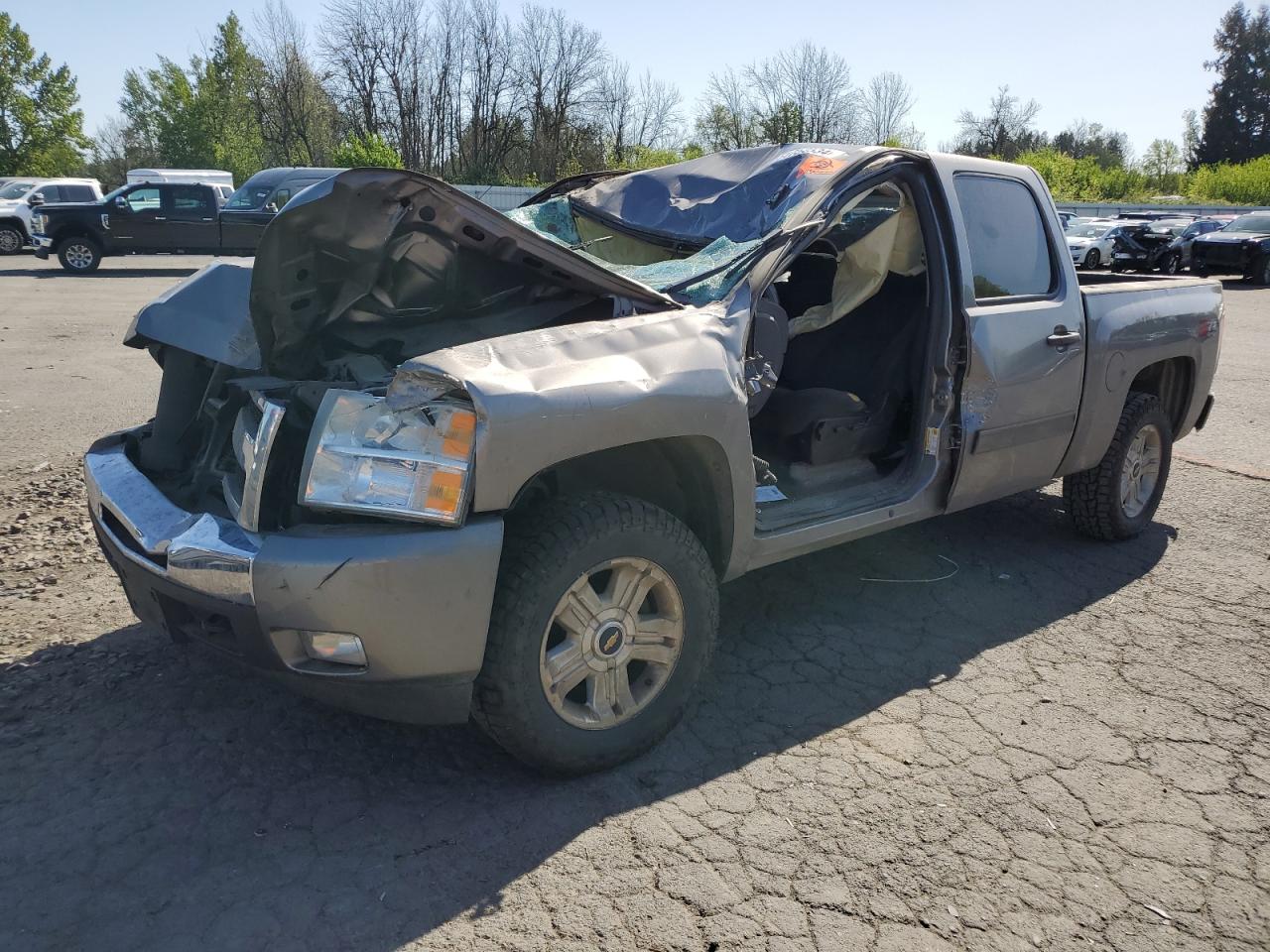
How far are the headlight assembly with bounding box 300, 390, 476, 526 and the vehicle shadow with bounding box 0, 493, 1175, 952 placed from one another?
899 millimetres

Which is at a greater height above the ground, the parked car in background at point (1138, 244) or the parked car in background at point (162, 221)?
the parked car in background at point (162, 221)

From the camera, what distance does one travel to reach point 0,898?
2.34 meters

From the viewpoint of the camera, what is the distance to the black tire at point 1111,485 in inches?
194

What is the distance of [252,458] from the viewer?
8.85 feet

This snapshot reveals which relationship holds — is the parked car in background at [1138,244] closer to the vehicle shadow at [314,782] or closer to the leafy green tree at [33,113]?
the vehicle shadow at [314,782]

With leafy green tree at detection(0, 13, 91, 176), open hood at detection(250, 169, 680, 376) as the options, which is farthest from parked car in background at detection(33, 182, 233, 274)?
leafy green tree at detection(0, 13, 91, 176)

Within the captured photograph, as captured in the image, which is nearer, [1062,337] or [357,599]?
[357,599]

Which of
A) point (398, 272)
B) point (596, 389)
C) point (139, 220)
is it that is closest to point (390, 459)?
point (596, 389)

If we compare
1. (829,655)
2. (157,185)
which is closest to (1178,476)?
(829,655)

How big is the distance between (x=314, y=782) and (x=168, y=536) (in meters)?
0.83

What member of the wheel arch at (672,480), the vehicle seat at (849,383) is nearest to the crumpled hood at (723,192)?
the vehicle seat at (849,383)

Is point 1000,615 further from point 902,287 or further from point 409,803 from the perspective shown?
point 409,803

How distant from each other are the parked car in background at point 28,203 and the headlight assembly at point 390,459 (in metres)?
25.1

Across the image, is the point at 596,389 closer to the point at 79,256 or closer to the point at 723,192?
the point at 723,192
